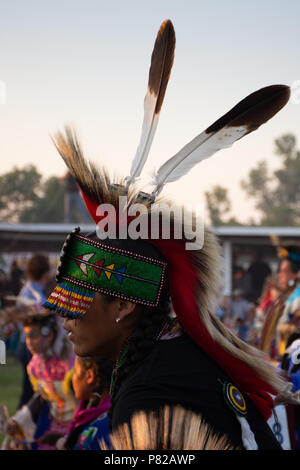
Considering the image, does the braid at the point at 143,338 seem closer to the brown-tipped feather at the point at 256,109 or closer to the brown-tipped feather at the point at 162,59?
the brown-tipped feather at the point at 256,109

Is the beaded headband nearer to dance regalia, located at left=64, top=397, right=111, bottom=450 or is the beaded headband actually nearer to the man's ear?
the man's ear

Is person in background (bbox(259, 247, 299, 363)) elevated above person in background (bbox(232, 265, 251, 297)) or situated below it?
above

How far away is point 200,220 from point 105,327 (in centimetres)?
44

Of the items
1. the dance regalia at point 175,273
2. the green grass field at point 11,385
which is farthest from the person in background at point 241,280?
the dance regalia at point 175,273

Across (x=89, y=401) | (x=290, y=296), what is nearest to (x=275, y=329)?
(x=290, y=296)

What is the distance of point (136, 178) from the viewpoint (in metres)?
1.88

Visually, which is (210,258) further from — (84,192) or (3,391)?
(3,391)

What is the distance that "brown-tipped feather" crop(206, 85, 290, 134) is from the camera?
5.84 ft

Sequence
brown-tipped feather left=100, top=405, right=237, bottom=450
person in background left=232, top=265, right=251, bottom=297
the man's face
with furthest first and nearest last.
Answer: person in background left=232, top=265, right=251, bottom=297 → the man's face → brown-tipped feather left=100, top=405, right=237, bottom=450

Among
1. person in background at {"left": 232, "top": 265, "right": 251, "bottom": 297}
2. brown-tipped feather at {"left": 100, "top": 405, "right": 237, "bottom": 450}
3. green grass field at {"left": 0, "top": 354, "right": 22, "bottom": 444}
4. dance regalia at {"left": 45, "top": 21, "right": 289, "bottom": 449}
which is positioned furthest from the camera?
person in background at {"left": 232, "top": 265, "right": 251, "bottom": 297}

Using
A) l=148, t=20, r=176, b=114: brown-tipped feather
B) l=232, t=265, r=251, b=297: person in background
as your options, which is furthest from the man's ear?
l=232, t=265, r=251, b=297: person in background

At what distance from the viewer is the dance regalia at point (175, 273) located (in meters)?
1.58

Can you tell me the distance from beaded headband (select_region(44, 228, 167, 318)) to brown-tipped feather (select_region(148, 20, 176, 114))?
56 centimetres

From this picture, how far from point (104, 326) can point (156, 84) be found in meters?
0.86
